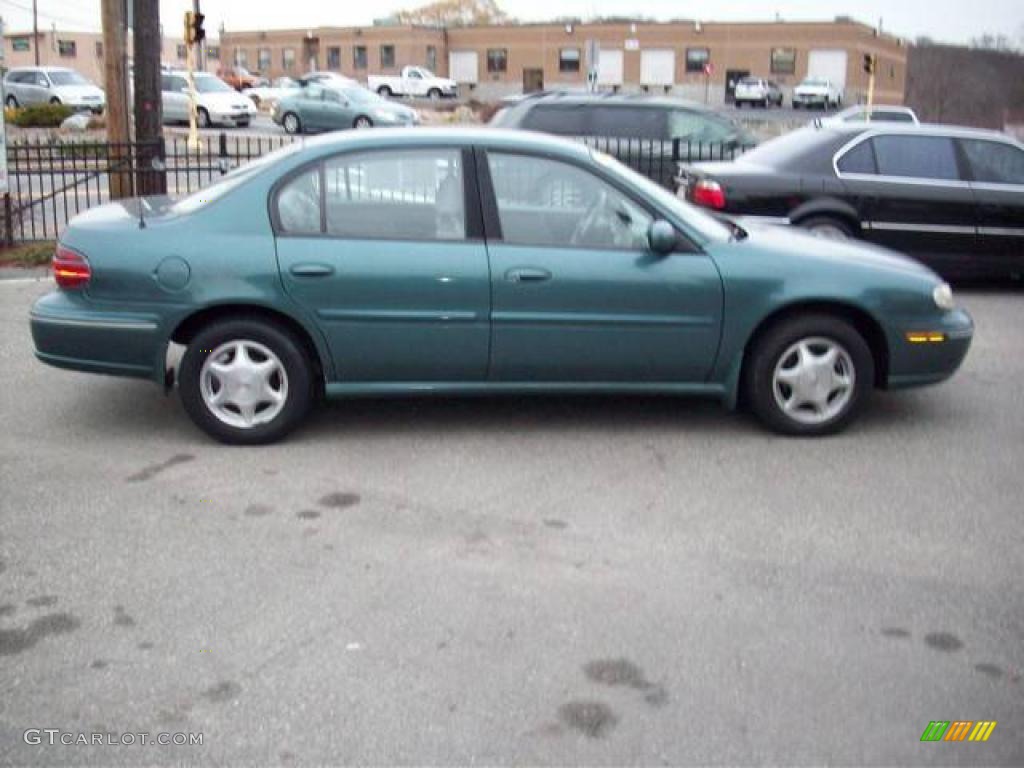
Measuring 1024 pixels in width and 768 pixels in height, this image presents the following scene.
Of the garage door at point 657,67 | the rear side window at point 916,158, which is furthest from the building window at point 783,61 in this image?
the rear side window at point 916,158

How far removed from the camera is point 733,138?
570 inches

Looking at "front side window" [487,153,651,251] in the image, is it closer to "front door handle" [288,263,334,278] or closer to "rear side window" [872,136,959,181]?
"front door handle" [288,263,334,278]

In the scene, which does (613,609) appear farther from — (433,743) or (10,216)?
(10,216)

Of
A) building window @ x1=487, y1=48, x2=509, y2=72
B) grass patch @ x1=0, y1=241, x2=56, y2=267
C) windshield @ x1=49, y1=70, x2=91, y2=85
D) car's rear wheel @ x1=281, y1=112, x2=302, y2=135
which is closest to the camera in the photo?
grass patch @ x1=0, y1=241, x2=56, y2=267

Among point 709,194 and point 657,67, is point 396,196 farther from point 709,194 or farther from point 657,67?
point 657,67

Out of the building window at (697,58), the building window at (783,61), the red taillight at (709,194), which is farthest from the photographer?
the building window at (697,58)

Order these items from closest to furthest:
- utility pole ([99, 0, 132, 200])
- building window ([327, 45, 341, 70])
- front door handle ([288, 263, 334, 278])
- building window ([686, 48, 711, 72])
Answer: front door handle ([288, 263, 334, 278]) → utility pole ([99, 0, 132, 200]) → building window ([686, 48, 711, 72]) → building window ([327, 45, 341, 70])

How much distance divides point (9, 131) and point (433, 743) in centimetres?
3084

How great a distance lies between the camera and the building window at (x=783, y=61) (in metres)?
73.8

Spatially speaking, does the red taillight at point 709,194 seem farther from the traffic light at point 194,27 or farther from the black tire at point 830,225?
the traffic light at point 194,27

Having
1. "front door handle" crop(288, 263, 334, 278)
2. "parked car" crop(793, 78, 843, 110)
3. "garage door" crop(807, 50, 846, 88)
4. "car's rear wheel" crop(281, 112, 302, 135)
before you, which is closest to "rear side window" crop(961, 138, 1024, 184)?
"front door handle" crop(288, 263, 334, 278)

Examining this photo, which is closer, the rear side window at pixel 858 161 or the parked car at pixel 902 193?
the parked car at pixel 902 193

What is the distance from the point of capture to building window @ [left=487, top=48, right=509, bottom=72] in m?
80.5

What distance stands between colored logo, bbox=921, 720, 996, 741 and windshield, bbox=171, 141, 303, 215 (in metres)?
4.04
